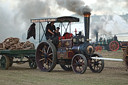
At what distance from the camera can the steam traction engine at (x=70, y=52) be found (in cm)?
1115

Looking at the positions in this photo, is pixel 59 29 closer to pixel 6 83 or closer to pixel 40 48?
pixel 40 48

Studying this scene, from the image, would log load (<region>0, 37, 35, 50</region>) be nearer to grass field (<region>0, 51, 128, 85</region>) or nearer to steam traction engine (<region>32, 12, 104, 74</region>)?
steam traction engine (<region>32, 12, 104, 74</region>)

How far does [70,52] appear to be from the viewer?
38.2 feet

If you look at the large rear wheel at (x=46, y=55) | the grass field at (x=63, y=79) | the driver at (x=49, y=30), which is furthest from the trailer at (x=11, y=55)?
the grass field at (x=63, y=79)

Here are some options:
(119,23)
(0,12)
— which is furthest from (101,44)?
(0,12)

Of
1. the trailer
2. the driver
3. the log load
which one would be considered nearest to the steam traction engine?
the driver

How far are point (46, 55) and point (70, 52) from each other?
42.2 inches

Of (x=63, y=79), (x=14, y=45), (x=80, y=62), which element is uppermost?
(x=14, y=45)

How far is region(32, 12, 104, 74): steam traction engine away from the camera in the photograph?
11154 mm

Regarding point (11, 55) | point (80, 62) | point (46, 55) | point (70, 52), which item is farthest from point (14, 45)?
point (80, 62)

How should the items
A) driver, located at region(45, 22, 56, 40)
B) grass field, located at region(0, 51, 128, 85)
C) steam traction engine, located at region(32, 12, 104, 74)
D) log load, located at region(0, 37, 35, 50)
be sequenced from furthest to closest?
1. log load, located at region(0, 37, 35, 50)
2. driver, located at region(45, 22, 56, 40)
3. steam traction engine, located at region(32, 12, 104, 74)
4. grass field, located at region(0, 51, 128, 85)

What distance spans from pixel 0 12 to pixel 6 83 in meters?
16.6

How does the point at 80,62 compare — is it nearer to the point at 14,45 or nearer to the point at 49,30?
the point at 49,30

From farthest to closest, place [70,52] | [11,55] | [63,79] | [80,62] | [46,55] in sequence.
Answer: [11,55] < [46,55] < [70,52] < [80,62] < [63,79]
